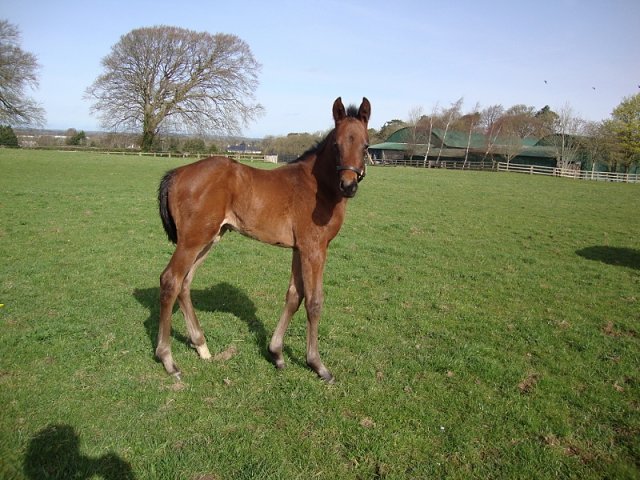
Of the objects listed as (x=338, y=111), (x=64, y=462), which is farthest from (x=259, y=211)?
(x=64, y=462)

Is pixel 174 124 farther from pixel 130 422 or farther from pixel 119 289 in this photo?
pixel 130 422

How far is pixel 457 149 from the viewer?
73688mm

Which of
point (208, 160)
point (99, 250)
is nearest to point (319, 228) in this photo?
point (208, 160)

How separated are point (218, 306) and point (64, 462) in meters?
3.57

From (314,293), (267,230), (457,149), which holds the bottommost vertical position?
(314,293)

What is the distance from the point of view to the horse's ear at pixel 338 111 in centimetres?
439

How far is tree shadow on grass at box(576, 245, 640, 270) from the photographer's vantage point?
10.7 metres

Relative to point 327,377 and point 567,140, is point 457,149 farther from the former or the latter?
point 327,377

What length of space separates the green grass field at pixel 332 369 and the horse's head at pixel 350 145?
2.30 meters

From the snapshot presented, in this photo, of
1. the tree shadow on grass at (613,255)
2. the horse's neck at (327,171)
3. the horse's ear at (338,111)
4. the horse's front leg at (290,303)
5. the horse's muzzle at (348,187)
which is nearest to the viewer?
the horse's muzzle at (348,187)

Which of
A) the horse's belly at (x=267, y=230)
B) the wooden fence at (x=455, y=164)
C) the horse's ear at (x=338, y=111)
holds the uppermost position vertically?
the wooden fence at (x=455, y=164)

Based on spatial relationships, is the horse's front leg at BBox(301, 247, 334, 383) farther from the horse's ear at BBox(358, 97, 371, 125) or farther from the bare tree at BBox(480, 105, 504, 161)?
the bare tree at BBox(480, 105, 504, 161)

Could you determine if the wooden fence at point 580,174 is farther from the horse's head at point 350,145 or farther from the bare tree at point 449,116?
the horse's head at point 350,145

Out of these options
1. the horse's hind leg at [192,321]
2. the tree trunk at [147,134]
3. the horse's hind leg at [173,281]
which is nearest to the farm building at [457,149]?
the tree trunk at [147,134]
